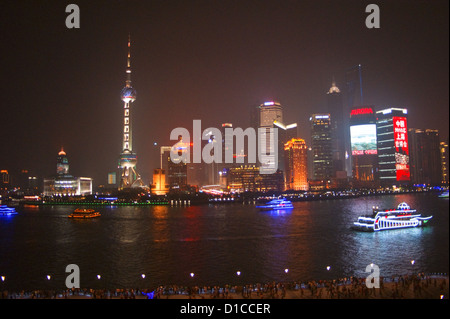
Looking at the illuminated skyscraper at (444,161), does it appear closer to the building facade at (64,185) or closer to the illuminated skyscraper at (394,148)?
the illuminated skyscraper at (394,148)

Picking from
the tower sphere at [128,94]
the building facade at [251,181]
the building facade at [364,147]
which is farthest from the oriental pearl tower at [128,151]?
the building facade at [364,147]

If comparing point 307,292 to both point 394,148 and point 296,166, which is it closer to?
point 394,148

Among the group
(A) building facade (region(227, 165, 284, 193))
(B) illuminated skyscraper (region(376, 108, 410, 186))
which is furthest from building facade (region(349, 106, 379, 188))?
(A) building facade (region(227, 165, 284, 193))

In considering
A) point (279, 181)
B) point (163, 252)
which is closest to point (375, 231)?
point (163, 252)

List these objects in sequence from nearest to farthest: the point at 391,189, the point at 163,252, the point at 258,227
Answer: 1. the point at 163,252
2. the point at 258,227
3. the point at 391,189
